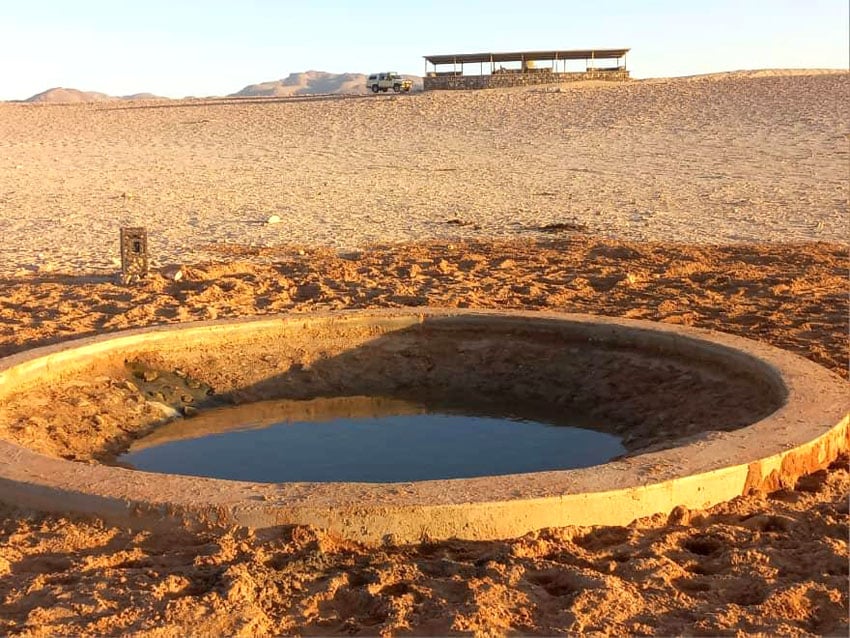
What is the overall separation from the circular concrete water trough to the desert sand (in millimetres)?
108

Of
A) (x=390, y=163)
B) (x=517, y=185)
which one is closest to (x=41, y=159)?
(x=390, y=163)

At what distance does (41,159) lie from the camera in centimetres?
2423

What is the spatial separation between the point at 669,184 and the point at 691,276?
24.5 feet

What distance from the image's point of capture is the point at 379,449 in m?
6.34

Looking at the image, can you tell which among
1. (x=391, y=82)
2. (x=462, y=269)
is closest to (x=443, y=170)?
(x=462, y=269)

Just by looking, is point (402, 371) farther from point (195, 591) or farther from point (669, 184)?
point (669, 184)

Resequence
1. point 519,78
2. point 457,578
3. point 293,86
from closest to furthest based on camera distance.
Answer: point 457,578 < point 519,78 < point 293,86

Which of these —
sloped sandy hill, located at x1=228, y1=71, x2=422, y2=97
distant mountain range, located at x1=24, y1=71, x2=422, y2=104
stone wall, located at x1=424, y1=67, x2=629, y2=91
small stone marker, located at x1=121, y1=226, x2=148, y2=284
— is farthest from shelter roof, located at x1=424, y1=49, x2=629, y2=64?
sloped sandy hill, located at x1=228, y1=71, x2=422, y2=97

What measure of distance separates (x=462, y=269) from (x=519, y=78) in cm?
2860

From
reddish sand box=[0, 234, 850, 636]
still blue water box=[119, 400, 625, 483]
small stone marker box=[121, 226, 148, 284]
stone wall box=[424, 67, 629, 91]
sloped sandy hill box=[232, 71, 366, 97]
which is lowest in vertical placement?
still blue water box=[119, 400, 625, 483]

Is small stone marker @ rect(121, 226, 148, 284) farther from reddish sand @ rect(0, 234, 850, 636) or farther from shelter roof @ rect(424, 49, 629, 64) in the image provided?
shelter roof @ rect(424, 49, 629, 64)

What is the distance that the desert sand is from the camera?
348 centimetres

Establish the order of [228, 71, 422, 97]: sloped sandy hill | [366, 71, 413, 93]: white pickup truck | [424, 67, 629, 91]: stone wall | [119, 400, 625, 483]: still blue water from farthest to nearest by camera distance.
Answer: [228, 71, 422, 97]: sloped sandy hill, [366, 71, 413, 93]: white pickup truck, [424, 67, 629, 91]: stone wall, [119, 400, 625, 483]: still blue water

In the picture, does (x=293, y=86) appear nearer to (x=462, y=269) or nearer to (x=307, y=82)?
(x=307, y=82)
